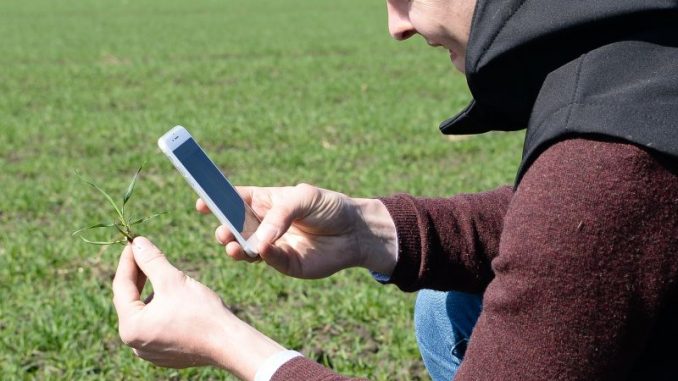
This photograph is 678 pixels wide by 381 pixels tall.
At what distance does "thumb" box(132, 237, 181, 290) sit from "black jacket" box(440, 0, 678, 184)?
0.70 metres

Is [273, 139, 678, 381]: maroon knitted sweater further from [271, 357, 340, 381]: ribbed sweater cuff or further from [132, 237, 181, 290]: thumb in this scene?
[132, 237, 181, 290]: thumb

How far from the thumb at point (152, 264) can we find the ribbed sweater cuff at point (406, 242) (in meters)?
0.57

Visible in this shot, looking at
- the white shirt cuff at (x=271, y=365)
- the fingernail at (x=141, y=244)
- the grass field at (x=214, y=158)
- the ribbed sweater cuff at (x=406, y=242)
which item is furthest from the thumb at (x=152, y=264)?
the grass field at (x=214, y=158)

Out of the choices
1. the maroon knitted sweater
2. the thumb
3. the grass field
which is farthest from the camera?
the grass field

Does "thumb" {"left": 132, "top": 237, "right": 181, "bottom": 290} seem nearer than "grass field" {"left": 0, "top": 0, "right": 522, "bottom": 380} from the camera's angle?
Yes

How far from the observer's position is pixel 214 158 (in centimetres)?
760

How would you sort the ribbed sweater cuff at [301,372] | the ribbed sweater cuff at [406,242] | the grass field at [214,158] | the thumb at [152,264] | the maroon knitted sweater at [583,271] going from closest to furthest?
the maroon knitted sweater at [583,271] → the ribbed sweater cuff at [301,372] → the thumb at [152,264] → the ribbed sweater cuff at [406,242] → the grass field at [214,158]

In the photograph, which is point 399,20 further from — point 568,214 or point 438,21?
point 568,214

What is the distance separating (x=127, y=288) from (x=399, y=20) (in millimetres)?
757

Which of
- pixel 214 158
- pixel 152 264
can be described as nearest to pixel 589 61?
pixel 152 264

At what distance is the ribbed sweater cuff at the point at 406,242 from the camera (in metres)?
Result: 2.29

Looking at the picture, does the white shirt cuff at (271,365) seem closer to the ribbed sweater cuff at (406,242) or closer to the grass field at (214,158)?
the ribbed sweater cuff at (406,242)

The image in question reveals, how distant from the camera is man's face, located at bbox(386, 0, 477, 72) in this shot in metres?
1.78

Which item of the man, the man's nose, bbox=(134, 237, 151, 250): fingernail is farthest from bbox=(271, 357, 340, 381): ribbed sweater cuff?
the man's nose
